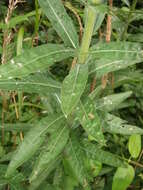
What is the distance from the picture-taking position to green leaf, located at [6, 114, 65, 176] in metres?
1.42

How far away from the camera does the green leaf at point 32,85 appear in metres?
1.42

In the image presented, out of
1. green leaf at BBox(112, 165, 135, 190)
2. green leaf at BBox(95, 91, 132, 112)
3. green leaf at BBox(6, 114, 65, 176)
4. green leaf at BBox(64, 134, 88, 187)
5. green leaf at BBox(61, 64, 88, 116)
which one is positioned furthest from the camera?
green leaf at BBox(112, 165, 135, 190)

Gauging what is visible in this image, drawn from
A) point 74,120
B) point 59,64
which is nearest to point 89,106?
point 74,120

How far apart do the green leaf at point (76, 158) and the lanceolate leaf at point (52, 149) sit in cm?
9

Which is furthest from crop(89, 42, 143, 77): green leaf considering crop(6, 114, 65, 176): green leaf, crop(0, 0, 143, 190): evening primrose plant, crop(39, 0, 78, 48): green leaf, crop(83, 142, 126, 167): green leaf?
crop(83, 142, 126, 167): green leaf

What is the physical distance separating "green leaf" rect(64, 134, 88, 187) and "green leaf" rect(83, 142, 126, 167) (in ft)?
0.14

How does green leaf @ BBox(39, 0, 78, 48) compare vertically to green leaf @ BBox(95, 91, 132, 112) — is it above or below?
above

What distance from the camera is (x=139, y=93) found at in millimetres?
3146

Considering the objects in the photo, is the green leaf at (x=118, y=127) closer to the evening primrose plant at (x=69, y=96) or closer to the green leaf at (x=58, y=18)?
the evening primrose plant at (x=69, y=96)

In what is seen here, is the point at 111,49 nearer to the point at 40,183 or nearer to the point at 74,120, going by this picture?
the point at 74,120

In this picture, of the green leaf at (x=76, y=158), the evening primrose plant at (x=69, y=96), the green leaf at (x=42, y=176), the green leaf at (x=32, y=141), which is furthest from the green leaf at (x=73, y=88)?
the green leaf at (x=42, y=176)

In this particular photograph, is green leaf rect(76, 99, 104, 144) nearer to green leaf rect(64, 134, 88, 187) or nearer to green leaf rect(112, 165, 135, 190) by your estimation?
green leaf rect(64, 134, 88, 187)

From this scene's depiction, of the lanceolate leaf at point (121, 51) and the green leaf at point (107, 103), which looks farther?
the green leaf at point (107, 103)

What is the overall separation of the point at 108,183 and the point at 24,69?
150 centimetres
